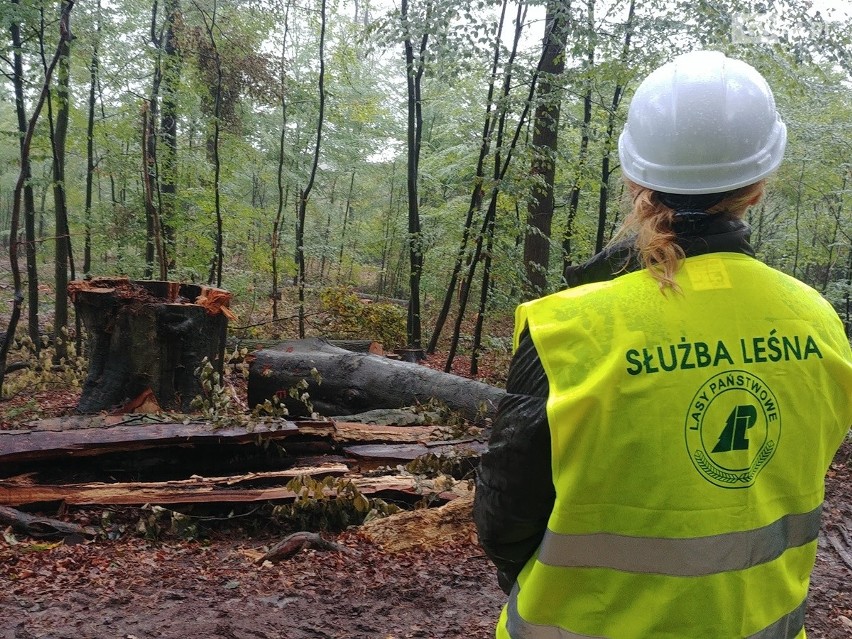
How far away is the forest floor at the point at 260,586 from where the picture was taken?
9.49 feet

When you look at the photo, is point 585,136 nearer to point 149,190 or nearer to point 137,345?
point 149,190

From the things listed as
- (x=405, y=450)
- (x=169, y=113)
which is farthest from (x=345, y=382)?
(x=169, y=113)

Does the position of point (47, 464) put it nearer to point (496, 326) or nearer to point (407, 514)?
point (407, 514)

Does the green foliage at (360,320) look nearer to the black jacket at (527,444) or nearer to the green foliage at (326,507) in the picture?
the green foliage at (326,507)

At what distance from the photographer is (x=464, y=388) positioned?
245 inches

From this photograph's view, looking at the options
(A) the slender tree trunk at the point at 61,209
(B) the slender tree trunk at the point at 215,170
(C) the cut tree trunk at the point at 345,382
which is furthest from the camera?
(B) the slender tree trunk at the point at 215,170

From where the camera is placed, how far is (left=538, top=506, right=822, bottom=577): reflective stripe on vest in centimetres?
116

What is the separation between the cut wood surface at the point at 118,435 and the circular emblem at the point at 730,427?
3.92 meters

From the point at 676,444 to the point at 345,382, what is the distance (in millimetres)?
5682

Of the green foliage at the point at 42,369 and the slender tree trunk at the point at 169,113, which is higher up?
the slender tree trunk at the point at 169,113

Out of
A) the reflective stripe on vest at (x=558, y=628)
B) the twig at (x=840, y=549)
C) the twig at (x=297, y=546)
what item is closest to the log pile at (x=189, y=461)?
the twig at (x=297, y=546)

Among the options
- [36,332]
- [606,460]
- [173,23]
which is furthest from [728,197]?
[173,23]

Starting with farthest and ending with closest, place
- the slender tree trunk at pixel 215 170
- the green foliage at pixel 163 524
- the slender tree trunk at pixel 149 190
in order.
A: the slender tree trunk at pixel 215 170 < the slender tree trunk at pixel 149 190 < the green foliage at pixel 163 524

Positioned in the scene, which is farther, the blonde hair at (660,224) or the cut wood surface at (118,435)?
the cut wood surface at (118,435)
